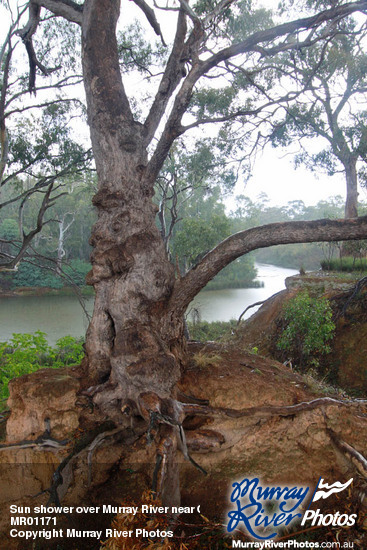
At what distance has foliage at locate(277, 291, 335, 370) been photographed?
504 cm

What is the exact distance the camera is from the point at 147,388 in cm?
234

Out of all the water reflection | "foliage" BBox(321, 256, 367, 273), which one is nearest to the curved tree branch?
"foliage" BBox(321, 256, 367, 273)

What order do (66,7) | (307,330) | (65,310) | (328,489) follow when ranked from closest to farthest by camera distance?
(328,489), (66,7), (307,330), (65,310)

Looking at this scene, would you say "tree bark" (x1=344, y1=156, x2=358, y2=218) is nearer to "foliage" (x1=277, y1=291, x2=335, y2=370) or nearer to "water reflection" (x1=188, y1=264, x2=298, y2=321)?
"water reflection" (x1=188, y1=264, x2=298, y2=321)

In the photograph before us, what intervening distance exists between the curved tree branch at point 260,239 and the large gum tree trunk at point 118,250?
174 mm

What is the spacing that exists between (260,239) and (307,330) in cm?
327

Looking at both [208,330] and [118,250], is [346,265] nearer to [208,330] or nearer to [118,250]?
[208,330]

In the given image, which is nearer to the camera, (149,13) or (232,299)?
(149,13)

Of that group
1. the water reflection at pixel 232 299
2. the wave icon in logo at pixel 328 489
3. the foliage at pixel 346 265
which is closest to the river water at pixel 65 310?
→ the water reflection at pixel 232 299

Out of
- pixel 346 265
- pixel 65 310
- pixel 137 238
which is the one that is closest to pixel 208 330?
pixel 346 265

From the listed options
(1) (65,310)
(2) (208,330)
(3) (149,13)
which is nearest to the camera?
(3) (149,13)

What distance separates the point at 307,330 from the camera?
5160 mm

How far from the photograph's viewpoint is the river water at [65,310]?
33.9ft

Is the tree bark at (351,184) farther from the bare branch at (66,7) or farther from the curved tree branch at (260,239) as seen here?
the curved tree branch at (260,239)
